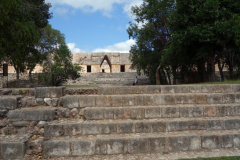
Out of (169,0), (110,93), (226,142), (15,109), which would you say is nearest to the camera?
(226,142)

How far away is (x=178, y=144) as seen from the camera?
3.62 metres

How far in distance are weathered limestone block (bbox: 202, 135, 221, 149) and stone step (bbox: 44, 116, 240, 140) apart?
344 millimetres

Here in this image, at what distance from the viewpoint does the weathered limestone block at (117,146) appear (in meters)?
3.55

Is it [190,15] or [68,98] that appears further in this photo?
[190,15]

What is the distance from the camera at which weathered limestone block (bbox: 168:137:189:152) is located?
3.60 m

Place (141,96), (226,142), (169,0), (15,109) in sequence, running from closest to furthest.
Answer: (226,142), (15,109), (141,96), (169,0)

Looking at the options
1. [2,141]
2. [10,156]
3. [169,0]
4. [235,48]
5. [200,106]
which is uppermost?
[169,0]

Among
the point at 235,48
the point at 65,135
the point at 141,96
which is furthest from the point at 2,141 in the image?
the point at 235,48

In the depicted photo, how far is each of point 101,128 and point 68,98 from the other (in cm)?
125

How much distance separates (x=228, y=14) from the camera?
30.7 feet

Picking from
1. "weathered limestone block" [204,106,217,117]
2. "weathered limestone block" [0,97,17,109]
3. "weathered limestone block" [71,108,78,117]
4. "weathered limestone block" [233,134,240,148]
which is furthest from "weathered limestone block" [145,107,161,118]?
"weathered limestone block" [0,97,17,109]

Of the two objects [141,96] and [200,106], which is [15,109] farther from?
[200,106]

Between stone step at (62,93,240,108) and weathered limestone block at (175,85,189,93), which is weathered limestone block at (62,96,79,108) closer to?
stone step at (62,93,240,108)

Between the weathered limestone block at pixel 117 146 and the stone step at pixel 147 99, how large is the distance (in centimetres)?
114
